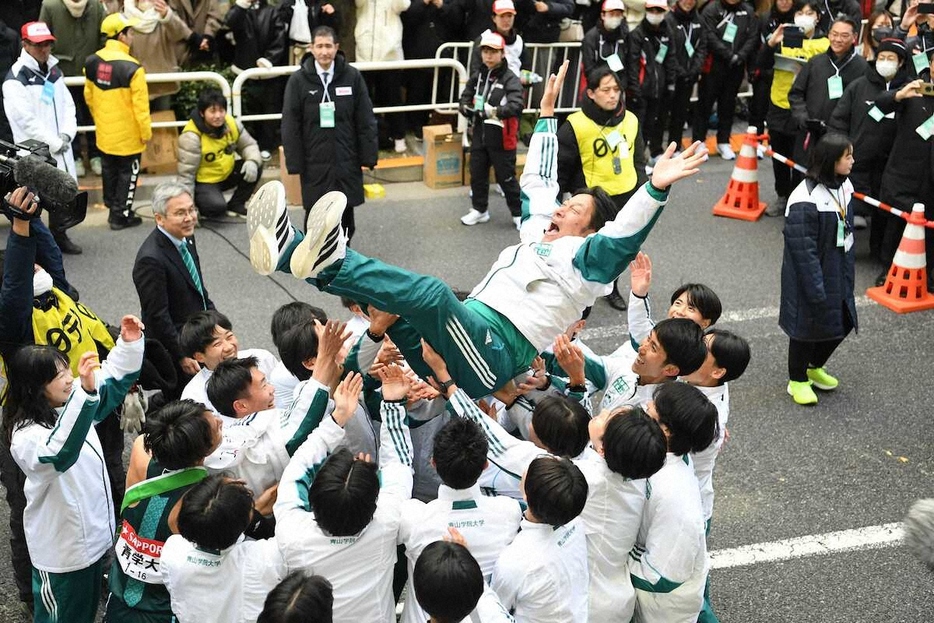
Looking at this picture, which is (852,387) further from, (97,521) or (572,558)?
(97,521)

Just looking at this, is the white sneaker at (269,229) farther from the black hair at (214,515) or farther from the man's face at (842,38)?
the man's face at (842,38)

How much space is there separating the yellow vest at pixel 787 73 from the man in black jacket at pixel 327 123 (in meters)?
4.23

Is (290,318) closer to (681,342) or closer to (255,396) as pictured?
(255,396)

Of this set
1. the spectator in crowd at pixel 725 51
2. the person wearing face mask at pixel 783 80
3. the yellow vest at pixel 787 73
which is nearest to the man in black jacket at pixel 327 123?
the person wearing face mask at pixel 783 80

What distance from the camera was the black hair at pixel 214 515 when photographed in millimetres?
3254

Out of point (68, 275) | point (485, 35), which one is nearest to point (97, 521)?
point (68, 275)

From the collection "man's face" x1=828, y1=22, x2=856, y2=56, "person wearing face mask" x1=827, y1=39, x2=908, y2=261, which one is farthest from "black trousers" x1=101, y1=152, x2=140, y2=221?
"man's face" x1=828, y1=22, x2=856, y2=56

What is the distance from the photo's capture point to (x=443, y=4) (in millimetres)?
10641

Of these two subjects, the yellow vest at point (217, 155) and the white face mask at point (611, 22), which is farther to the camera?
the white face mask at point (611, 22)

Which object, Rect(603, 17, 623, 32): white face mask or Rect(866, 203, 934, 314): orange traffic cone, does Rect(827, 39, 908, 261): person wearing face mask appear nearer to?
Rect(866, 203, 934, 314): orange traffic cone

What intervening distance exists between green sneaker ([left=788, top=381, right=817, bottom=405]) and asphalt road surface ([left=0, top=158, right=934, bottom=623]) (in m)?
0.05

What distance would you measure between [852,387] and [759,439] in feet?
3.49

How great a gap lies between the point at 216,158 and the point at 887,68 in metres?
5.79

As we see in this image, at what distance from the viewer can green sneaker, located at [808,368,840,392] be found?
6773 millimetres
